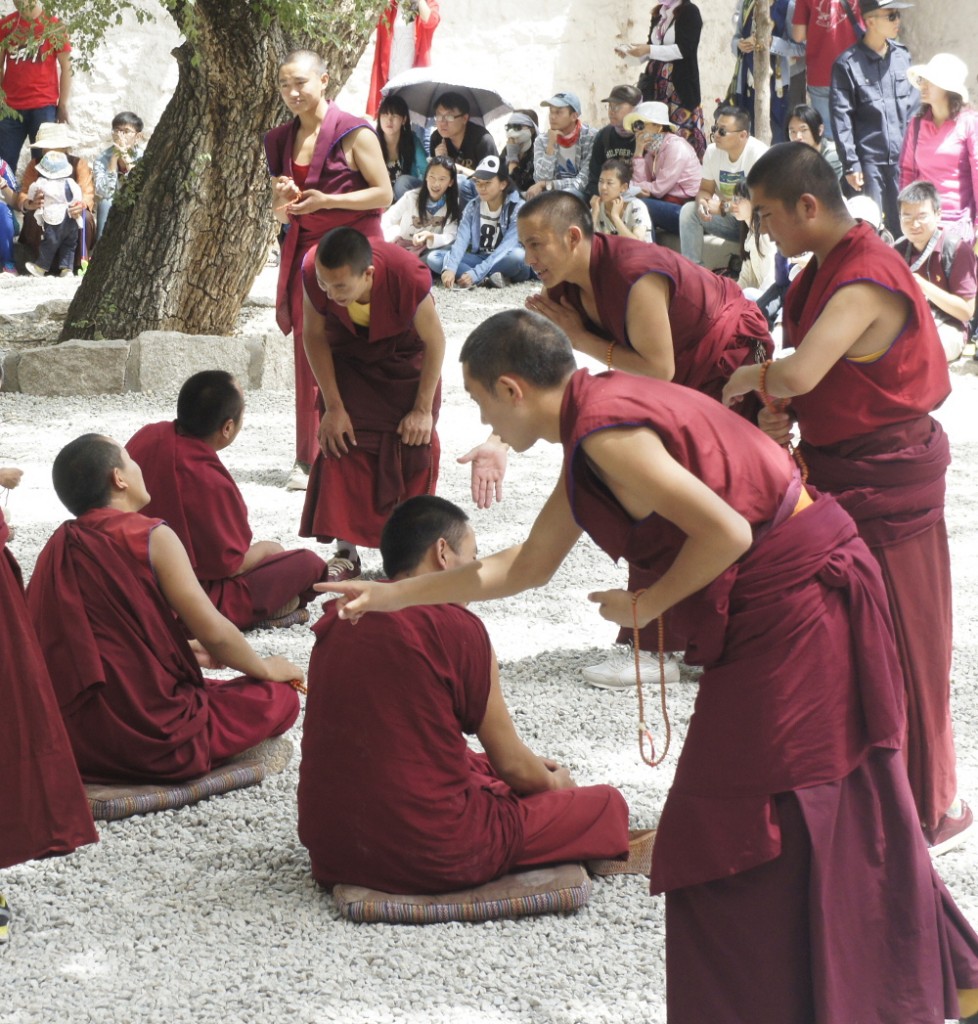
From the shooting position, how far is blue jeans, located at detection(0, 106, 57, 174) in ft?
36.1

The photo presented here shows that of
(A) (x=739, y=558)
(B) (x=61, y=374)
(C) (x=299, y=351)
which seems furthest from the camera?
(B) (x=61, y=374)

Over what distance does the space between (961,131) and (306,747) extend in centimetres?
651

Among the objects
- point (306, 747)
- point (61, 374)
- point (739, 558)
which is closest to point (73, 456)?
point (306, 747)

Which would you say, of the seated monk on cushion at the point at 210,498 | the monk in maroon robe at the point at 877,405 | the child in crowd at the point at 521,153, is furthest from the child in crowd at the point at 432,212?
the monk in maroon robe at the point at 877,405

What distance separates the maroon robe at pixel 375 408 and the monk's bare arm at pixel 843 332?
1905 millimetres

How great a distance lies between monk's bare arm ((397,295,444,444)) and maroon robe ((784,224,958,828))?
5.63 ft

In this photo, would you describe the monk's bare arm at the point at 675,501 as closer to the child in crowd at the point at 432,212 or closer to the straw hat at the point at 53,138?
the child in crowd at the point at 432,212

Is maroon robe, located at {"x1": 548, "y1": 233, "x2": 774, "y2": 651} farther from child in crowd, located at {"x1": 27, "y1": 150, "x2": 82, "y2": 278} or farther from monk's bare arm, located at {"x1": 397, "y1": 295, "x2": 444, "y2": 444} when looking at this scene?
child in crowd, located at {"x1": 27, "y1": 150, "x2": 82, "y2": 278}

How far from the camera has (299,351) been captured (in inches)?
222

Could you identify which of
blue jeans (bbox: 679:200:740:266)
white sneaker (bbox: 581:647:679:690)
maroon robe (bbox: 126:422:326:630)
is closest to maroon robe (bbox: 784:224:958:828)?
white sneaker (bbox: 581:647:679:690)

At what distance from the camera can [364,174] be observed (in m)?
5.32

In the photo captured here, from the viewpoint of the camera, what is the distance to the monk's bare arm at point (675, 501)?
6.31 ft

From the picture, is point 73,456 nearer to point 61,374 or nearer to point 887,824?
point 887,824

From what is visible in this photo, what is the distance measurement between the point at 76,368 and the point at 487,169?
350 centimetres
